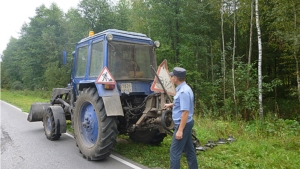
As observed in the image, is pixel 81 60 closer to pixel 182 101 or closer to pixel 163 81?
pixel 163 81

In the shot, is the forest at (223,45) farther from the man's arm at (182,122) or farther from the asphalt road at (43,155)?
the man's arm at (182,122)

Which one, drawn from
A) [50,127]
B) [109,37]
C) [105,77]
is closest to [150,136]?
[105,77]

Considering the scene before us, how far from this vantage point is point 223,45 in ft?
48.8

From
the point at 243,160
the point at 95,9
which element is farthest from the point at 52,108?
the point at 95,9

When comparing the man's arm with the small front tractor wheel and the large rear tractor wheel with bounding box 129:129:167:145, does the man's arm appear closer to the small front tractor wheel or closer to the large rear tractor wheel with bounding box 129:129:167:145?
the large rear tractor wheel with bounding box 129:129:167:145

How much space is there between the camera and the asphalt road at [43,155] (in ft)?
14.7

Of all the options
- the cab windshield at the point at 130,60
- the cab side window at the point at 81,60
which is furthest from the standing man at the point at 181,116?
the cab side window at the point at 81,60

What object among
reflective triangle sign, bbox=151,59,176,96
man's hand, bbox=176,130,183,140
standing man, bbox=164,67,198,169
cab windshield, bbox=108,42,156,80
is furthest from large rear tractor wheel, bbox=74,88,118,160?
man's hand, bbox=176,130,183,140

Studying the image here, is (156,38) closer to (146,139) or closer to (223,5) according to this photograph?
(223,5)

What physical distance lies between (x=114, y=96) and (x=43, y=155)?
2.20 meters

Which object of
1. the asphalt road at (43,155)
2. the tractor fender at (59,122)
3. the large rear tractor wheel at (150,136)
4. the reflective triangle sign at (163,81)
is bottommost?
the asphalt road at (43,155)

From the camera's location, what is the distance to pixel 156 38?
1509cm

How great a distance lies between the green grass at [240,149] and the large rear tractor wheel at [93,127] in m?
0.71

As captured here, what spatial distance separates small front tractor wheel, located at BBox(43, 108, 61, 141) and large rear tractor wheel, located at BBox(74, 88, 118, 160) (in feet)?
3.73
